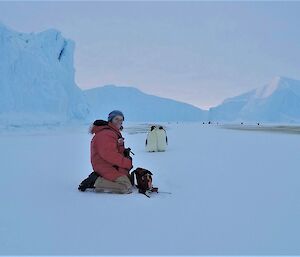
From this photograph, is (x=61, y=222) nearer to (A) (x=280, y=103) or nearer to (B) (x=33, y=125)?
(B) (x=33, y=125)

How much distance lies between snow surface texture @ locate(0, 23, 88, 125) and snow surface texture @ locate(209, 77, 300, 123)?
51.1 metres

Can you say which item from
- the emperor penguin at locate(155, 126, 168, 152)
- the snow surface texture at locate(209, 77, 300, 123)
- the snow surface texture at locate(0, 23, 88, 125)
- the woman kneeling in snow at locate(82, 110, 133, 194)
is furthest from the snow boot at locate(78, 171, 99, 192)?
the snow surface texture at locate(209, 77, 300, 123)

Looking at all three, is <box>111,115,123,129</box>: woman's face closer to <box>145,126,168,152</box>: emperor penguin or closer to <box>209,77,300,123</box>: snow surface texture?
<box>145,126,168,152</box>: emperor penguin

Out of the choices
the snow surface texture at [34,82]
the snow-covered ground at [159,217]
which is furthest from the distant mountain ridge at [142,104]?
the snow-covered ground at [159,217]

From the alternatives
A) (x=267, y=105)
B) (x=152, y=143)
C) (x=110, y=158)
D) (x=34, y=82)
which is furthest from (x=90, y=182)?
(x=267, y=105)

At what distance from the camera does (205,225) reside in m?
3.26

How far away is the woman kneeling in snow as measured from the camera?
4.46 m

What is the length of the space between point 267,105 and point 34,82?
57710mm

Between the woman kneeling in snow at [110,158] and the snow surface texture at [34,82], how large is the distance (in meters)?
21.9

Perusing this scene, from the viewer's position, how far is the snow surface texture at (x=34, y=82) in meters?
26.4

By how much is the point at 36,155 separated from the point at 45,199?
5.35 metres

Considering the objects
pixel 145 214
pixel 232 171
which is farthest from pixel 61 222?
pixel 232 171

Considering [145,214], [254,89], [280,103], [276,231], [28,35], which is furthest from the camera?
[254,89]

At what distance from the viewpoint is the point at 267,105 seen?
76312mm
